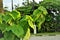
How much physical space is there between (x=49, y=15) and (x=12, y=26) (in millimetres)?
2819

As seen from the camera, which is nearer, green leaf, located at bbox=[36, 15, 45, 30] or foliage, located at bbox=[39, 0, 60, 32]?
green leaf, located at bbox=[36, 15, 45, 30]

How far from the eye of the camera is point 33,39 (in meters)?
6.93

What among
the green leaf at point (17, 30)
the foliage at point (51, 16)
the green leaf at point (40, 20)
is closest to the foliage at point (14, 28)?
the green leaf at point (17, 30)

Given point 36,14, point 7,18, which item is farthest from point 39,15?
point 7,18

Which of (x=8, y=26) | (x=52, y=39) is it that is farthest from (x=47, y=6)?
(x=8, y=26)

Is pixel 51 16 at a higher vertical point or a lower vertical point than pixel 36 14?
lower

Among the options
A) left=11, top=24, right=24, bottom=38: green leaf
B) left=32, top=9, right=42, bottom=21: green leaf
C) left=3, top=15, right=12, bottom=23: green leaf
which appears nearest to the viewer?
left=11, top=24, right=24, bottom=38: green leaf

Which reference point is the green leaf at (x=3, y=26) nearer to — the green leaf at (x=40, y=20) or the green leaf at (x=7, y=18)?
the green leaf at (x=7, y=18)

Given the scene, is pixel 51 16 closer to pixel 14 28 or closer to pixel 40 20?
pixel 40 20

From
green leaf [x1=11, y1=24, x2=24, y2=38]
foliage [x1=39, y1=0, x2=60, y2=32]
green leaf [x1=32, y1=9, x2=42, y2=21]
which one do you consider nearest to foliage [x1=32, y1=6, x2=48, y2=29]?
green leaf [x1=32, y1=9, x2=42, y2=21]

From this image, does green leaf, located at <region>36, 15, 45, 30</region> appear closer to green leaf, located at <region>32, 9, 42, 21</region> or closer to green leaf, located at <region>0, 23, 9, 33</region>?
green leaf, located at <region>32, 9, 42, 21</region>

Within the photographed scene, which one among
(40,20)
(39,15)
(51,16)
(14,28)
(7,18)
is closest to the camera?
(14,28)

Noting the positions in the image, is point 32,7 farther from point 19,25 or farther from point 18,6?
point 19,25

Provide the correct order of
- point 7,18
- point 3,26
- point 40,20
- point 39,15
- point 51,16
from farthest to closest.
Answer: point 51,16
point 40,20
point 39,15
point 7,18
point 3,26
